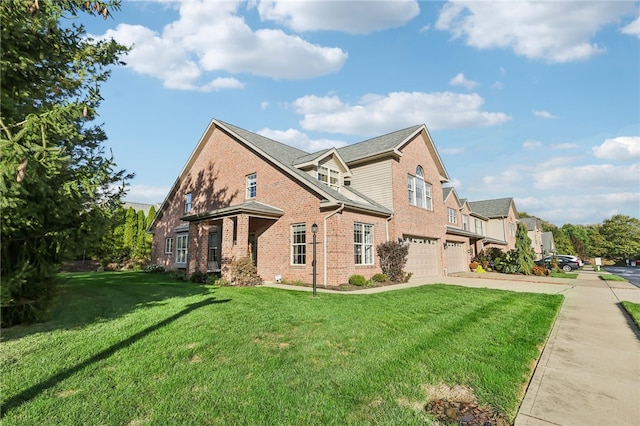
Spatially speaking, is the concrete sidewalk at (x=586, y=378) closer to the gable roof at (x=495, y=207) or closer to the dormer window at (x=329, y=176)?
the dormer window at (x=329, y=176)

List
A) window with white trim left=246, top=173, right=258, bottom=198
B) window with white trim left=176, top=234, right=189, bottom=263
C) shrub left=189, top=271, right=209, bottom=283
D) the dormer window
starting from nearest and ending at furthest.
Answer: shrub left=189, top=271, right=209, bottom=283 < the dormer window < window with white trim left=246, top=173, right=258, bottom=198 < window with white trim left=176, top=234, right=189, bottom=263

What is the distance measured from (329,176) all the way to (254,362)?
13.7 meters

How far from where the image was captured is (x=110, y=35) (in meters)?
7.39

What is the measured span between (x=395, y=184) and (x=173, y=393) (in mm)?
15684

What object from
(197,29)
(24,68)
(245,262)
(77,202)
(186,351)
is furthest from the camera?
(245,262)

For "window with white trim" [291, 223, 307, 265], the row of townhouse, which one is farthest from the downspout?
"window with white trim" [291, 223, 307, 265]

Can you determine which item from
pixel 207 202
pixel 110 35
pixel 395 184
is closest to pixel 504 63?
pixel 395 184

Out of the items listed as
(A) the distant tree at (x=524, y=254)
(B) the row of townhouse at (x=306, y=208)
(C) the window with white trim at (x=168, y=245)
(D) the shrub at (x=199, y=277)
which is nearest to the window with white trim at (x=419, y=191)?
(B) the row of townhouse at (x=306, y=208)

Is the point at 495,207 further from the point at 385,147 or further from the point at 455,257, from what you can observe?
the point at 385,147

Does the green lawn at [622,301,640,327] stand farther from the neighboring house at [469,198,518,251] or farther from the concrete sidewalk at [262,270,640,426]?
the neighboring house at [469,198,518,251]

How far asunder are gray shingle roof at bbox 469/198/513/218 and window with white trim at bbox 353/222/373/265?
2971cm

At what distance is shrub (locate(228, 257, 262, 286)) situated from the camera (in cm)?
1389

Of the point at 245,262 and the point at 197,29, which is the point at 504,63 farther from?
the point at 245,262

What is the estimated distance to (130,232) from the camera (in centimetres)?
2795
